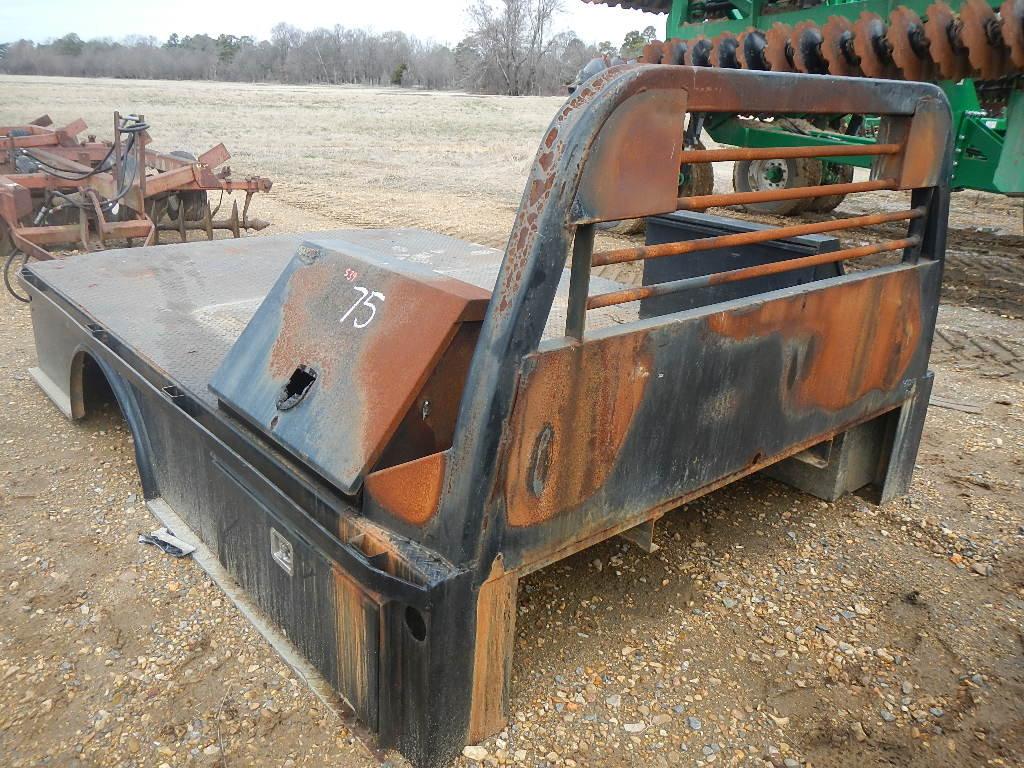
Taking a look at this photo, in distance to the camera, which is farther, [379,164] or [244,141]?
[244,141]

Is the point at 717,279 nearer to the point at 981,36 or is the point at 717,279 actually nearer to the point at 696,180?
the point at 981,36

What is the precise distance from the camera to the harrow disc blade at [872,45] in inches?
225

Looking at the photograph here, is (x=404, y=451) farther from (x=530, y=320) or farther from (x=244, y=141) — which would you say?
(x=244, y=141)

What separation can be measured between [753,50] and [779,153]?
5.08 metres

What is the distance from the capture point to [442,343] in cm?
192

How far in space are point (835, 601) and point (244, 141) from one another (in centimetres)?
1687

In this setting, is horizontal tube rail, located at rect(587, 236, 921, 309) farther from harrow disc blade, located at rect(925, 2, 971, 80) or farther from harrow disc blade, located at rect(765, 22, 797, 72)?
harrow disc blade, located at rect(765, 22, 797, 72)

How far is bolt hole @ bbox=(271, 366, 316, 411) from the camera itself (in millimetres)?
2203

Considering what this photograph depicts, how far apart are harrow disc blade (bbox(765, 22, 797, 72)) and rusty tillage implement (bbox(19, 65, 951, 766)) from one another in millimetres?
3862

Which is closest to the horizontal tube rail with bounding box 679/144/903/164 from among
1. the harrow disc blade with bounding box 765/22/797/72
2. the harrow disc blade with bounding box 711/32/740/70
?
the harrow disc blade with bounding box 765/22/797/72

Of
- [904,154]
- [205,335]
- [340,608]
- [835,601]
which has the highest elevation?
[904,154]

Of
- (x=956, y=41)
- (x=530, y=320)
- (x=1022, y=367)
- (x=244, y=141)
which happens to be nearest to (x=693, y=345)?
(x=530, y=320)

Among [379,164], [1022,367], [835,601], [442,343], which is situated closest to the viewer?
[442,343]

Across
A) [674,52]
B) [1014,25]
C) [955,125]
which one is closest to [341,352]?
[1014,25]
